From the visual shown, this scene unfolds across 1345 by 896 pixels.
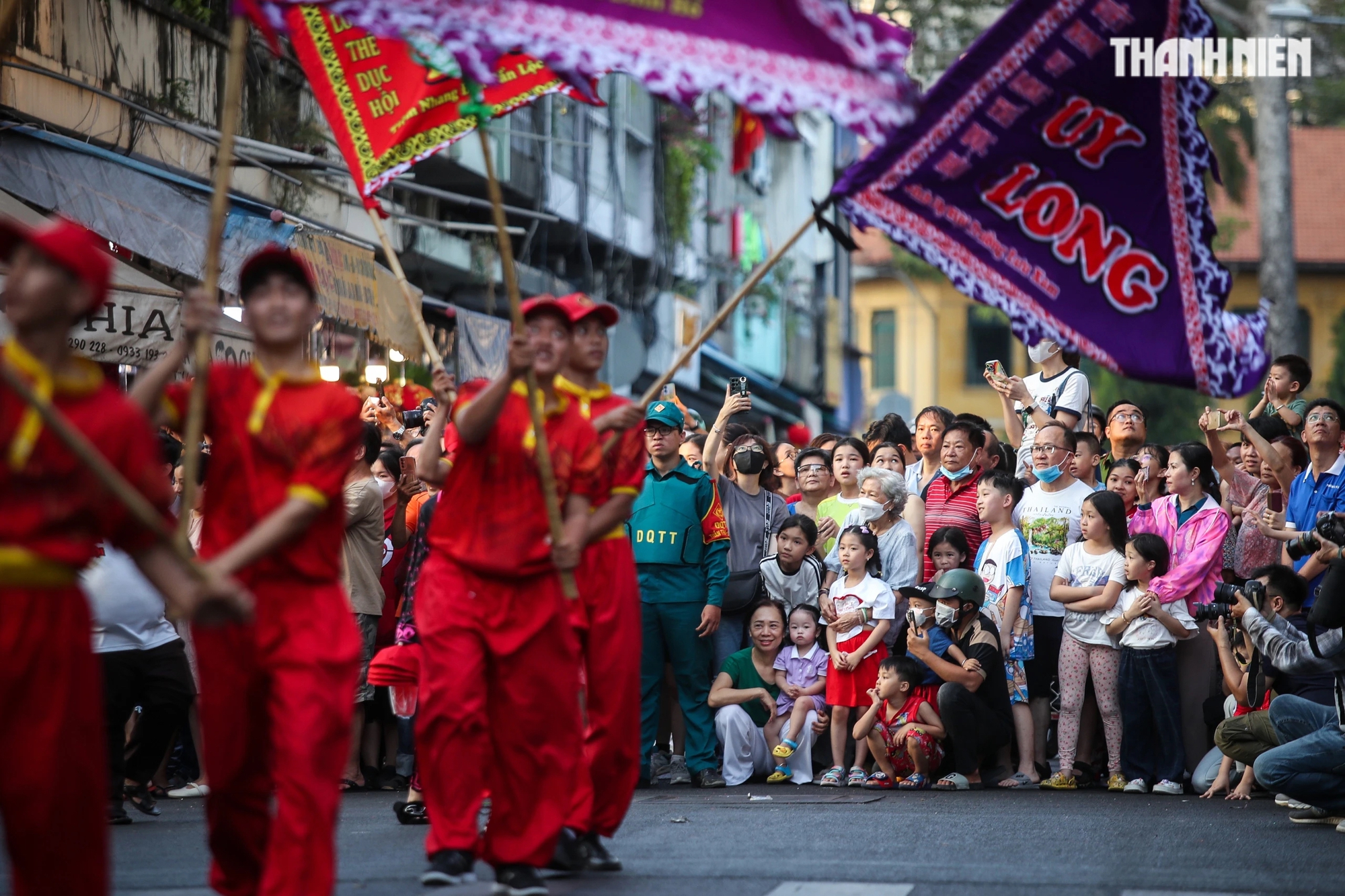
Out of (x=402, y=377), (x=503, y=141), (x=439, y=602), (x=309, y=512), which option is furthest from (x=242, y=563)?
(x=503, y=141)

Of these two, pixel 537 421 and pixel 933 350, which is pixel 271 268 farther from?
pixel 933 350

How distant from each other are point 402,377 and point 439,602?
1273 centimetres

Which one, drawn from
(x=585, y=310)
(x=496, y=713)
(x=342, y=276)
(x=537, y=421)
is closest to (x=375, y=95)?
(x=585, y=310)

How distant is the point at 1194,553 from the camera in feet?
36.6

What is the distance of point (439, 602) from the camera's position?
7.06 meters

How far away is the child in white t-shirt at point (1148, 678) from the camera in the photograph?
10.9 m

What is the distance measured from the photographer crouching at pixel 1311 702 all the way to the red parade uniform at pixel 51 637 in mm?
5879

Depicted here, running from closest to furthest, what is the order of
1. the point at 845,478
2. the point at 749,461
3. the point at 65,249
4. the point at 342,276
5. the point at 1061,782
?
the point at 65,249, the point at 1061,782, the point at 749,461, the point at 845,478, the point at 342,276

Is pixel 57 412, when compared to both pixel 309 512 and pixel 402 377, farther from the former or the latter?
pixel 402 377

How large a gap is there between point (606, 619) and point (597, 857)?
0.96m

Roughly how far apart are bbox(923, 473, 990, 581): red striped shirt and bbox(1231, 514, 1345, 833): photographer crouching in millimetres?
2533

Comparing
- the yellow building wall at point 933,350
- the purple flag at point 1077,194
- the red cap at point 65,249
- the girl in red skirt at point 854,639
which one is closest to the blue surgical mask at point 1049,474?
the girl in red skirt at point 854,639

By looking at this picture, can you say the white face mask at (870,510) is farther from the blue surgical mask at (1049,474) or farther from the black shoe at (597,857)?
the black shoe at (597,857)

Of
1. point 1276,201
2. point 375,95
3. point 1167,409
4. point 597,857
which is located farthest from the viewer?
point 1167,409
